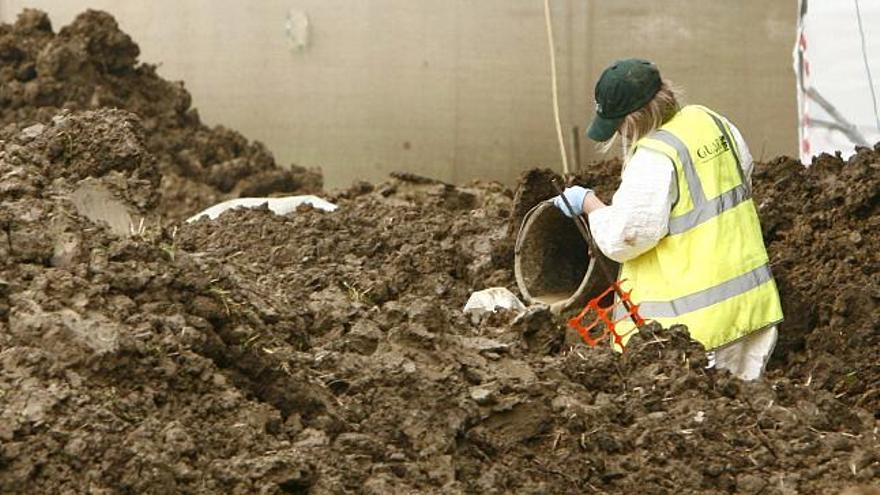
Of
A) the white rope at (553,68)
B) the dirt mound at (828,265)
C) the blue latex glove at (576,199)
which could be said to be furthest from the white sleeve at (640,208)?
the white rope at (553,68)

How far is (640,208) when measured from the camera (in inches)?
248

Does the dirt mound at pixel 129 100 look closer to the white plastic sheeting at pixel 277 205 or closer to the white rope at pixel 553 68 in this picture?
the white plastic sheeting at pixel 277 205

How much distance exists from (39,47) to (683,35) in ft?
12.0

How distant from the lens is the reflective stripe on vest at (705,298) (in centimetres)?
639

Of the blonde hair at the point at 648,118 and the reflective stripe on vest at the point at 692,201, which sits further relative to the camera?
the blonde hair at the point at 648,118

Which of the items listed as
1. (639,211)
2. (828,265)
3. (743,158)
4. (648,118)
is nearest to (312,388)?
(639,211)

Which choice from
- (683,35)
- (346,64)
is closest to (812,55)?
(683,35)

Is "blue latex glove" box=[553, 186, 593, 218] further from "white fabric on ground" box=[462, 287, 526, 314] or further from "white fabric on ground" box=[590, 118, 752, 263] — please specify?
"white fabric on ground" box=[462, 287, 526, 314]

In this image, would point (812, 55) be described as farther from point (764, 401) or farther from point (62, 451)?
point (62, 451)

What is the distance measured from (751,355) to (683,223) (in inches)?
22.3

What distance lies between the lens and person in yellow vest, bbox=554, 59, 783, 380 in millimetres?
6348

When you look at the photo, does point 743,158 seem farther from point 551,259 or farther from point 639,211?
point 551,259

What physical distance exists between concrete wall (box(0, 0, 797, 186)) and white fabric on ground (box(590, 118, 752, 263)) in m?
4.60

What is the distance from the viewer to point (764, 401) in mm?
5742
